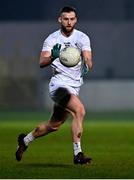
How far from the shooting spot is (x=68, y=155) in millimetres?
12609

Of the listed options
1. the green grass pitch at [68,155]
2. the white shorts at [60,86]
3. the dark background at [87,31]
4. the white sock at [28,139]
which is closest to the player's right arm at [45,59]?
the white shorts at [60,86]

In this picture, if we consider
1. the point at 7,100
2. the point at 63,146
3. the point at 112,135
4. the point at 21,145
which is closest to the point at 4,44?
the point at 7,100

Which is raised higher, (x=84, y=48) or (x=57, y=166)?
(x=84, y=48)

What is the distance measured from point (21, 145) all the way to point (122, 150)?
8.21 ft

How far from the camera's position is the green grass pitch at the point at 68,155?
32.0 feet

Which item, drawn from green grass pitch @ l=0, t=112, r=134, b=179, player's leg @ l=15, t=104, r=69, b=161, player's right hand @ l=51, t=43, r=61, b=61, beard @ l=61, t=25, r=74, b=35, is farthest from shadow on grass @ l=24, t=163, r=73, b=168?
beard @ l=61, t=25, r=74, b=35

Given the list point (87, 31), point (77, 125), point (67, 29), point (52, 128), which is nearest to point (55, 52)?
point (67, 29)

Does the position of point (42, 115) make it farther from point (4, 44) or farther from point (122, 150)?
point (122, 150)

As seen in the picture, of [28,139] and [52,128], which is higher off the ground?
[52,128]

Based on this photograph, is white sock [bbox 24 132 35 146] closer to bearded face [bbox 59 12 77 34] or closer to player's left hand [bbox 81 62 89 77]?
player's left hand [bbox 81 62 89 77]

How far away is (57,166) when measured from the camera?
10.7 meters

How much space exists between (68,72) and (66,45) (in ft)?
1.03

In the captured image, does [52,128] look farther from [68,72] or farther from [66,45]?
[66,45]

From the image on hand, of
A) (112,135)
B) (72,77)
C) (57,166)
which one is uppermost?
(72,77)
